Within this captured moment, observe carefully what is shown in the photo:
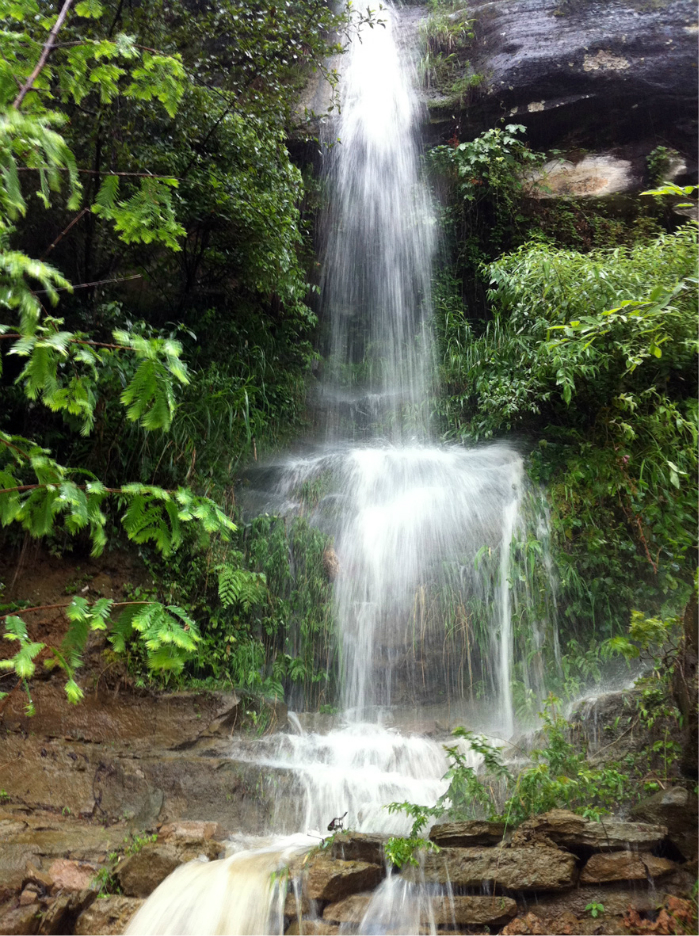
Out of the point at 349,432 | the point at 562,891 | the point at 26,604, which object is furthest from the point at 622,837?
the point at 349,432

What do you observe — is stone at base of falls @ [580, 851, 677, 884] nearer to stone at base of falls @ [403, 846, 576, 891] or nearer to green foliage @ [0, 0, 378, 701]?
stone at base of falls @ [403, 846, 576, 891]

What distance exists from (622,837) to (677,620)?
128 cm

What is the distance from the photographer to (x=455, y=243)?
10.1 meters

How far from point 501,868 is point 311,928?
3.32 ft

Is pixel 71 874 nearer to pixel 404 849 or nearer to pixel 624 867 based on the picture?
pixel 404 849

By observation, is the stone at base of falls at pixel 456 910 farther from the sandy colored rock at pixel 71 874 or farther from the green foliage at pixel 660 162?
the green foliage at pixel 660 162

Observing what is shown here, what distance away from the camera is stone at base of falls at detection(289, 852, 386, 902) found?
3346 millimetres

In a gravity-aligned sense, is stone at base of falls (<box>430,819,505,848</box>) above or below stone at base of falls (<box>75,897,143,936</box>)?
above

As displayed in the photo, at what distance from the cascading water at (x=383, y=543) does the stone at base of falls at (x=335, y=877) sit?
0.12 metres

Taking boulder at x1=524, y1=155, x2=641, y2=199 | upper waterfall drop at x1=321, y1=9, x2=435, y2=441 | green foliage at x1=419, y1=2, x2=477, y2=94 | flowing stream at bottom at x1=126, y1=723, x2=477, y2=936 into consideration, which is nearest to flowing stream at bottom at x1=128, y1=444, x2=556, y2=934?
flowing stream at bottom at x1=126, y1=723, x2=477, y2=936

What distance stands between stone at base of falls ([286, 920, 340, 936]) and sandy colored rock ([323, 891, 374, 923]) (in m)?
0.03

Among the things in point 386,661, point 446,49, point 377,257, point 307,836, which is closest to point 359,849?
point 307,836

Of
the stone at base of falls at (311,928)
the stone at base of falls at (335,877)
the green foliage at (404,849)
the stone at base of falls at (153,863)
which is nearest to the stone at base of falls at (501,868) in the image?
the green foliage at (404,849)

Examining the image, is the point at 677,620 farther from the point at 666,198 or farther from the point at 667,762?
the point at 666,198
